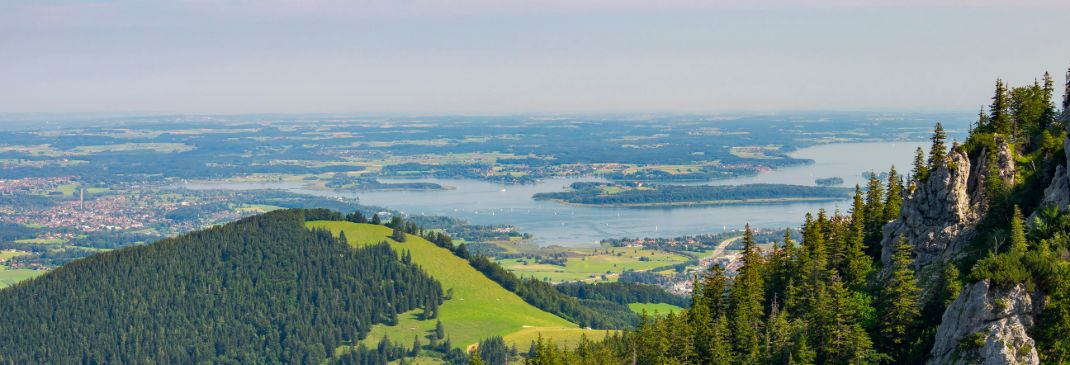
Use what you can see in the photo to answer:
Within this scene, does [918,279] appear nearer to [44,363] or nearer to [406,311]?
[406,311]

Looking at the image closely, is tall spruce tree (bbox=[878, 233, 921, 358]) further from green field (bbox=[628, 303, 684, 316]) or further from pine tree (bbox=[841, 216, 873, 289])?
green field (bbox=[628, 303, 684, 316])

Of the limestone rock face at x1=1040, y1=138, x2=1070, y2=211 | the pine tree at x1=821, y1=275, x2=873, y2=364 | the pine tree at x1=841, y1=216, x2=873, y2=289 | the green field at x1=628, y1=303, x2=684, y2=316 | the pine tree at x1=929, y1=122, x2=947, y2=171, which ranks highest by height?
the pine tree at x1=929, y1=122, x2=947, y2=171

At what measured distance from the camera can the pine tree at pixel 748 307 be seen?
72.9 m

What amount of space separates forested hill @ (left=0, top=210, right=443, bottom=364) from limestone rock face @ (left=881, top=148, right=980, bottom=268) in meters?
107

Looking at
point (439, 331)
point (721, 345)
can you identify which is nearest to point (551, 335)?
point (439, 331)

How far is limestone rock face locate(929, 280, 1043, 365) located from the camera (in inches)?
1911

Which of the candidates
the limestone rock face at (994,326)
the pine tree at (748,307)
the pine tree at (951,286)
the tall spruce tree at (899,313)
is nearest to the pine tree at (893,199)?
the pine tree at (748,307)

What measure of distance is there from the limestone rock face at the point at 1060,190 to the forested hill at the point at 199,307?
4562 inches

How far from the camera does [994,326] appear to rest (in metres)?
49.0

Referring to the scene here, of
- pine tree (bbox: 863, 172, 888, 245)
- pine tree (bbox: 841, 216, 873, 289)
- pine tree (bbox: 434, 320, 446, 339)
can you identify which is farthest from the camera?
pine tree (bbox: 434, 320, 446, 339)

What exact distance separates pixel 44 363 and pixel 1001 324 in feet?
504

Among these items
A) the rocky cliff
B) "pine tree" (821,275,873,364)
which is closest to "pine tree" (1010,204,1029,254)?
the rocky cliff

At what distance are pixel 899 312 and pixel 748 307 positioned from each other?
1801cm

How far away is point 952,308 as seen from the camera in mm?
51969
